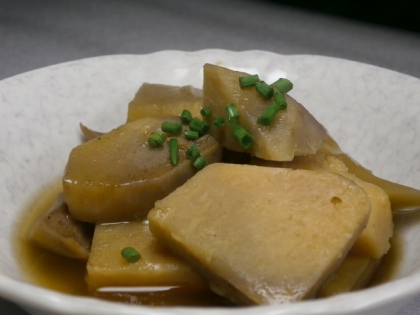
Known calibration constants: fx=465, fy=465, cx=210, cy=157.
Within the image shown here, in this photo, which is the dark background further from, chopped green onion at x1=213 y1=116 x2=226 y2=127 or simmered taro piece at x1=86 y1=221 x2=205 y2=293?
simmered taro piece at x1=86 y1=221 x2=205 y2=293

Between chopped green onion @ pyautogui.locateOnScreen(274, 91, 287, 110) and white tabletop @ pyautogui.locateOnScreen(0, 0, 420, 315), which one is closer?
chopped green onion @ pyautogui.locateOnScreen(274, 91, 287, 110)

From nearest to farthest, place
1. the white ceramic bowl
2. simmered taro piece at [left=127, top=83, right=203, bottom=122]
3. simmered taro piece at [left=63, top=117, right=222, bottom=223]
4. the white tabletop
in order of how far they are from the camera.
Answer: simmered taro piece at [left=63, top=117, right=222, bottom=223]
the white ceramic bowl
simmered taro piece at [left=127, top=83, right=203, bottom=122]
the white tabletop

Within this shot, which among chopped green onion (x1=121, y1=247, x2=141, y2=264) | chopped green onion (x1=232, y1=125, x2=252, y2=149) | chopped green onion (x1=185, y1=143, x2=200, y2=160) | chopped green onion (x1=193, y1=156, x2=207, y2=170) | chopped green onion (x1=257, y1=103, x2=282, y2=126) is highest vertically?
chopped green onion (x1=257, y1=103, x2=282, y2=126)

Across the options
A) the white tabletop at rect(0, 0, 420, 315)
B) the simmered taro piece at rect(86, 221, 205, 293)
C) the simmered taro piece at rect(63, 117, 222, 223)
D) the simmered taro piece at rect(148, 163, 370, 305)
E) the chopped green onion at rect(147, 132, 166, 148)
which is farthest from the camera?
the white tabletop at rect(0, 0, 420, 315)

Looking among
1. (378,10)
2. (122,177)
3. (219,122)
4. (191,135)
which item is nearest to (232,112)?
(219,122)

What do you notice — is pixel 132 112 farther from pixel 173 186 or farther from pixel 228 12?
pixel 228 12

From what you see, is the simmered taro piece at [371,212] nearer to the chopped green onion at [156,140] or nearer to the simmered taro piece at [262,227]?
the simmered taro piece at [262,227]

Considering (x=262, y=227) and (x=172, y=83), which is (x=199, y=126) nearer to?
(x=262, y=227)

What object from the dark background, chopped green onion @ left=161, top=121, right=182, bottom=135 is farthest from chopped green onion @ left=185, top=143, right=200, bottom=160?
the dark background
